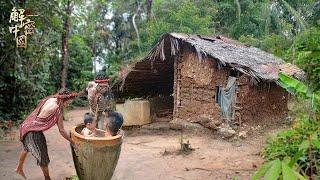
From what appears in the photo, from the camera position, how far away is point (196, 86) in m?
12.2

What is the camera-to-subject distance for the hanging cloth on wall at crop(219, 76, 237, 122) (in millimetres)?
11336

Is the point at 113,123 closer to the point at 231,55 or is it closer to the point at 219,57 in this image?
the point at 219,57

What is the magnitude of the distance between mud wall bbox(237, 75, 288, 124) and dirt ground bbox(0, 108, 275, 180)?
2.26 ft

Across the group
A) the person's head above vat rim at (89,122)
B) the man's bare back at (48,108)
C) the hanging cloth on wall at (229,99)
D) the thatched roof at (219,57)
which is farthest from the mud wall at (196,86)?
the man's bare back at (48,108)

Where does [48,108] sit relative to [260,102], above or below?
above

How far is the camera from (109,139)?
545cm


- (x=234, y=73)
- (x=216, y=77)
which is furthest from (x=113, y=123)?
(x=234, y=73)

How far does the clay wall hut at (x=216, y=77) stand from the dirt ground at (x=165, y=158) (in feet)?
2.93

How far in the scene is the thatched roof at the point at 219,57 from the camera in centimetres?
1094

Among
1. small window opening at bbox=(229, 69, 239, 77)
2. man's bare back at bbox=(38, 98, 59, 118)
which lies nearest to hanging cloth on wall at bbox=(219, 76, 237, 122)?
small window opening at bbox=(229, 69, 239, 77)

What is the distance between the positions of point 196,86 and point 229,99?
1240mm

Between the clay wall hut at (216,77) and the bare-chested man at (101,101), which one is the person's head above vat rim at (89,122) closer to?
the bare-chested man at (101,101)

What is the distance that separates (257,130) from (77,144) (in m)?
7.41

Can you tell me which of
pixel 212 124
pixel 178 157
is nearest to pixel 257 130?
pixel 212 124
